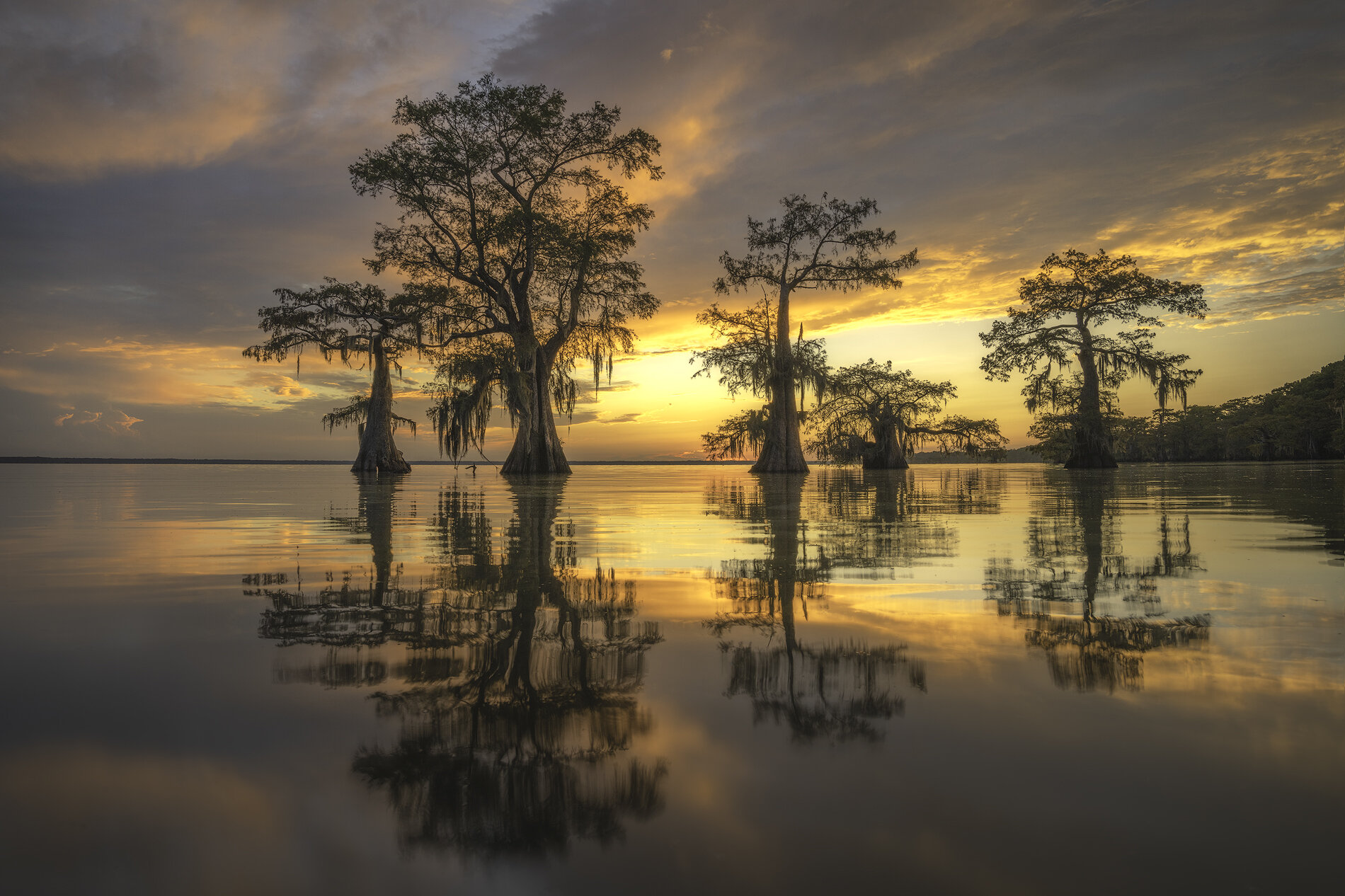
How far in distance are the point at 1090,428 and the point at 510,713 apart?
29.5 m

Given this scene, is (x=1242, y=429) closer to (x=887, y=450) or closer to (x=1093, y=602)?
(x=887, y=450)

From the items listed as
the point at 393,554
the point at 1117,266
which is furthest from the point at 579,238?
the point at 1117,266

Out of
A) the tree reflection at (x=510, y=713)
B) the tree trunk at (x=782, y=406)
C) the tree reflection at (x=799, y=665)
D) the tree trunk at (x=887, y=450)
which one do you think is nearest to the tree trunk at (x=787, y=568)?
the tree reflection at (x=799, y=665)

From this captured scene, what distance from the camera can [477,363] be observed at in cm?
2359

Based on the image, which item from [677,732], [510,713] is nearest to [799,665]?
[677,732]

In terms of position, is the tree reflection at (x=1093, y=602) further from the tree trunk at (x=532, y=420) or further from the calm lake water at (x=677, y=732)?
the tree trunk at (x=532, y=420)

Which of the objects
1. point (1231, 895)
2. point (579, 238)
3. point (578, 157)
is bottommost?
point (1231, 895)

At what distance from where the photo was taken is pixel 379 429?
25.3 metres

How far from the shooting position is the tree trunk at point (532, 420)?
2120cm

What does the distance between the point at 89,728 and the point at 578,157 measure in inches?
902

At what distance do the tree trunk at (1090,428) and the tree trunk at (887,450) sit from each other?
1096 centimetres

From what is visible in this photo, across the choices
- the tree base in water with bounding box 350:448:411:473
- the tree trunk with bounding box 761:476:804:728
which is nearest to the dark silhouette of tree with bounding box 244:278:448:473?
the tree base in water with bounding box 350:448:411:473

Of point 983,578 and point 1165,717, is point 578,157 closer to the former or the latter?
point 983,578

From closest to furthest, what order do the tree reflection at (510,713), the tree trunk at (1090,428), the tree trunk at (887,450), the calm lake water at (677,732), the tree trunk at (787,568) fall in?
the calm lake water at (677,732) → the tree reflection at (510,713) → the tree trunk at (787,568) → the tree trunk at (1090,428) → the tree trunk at (887,450)
